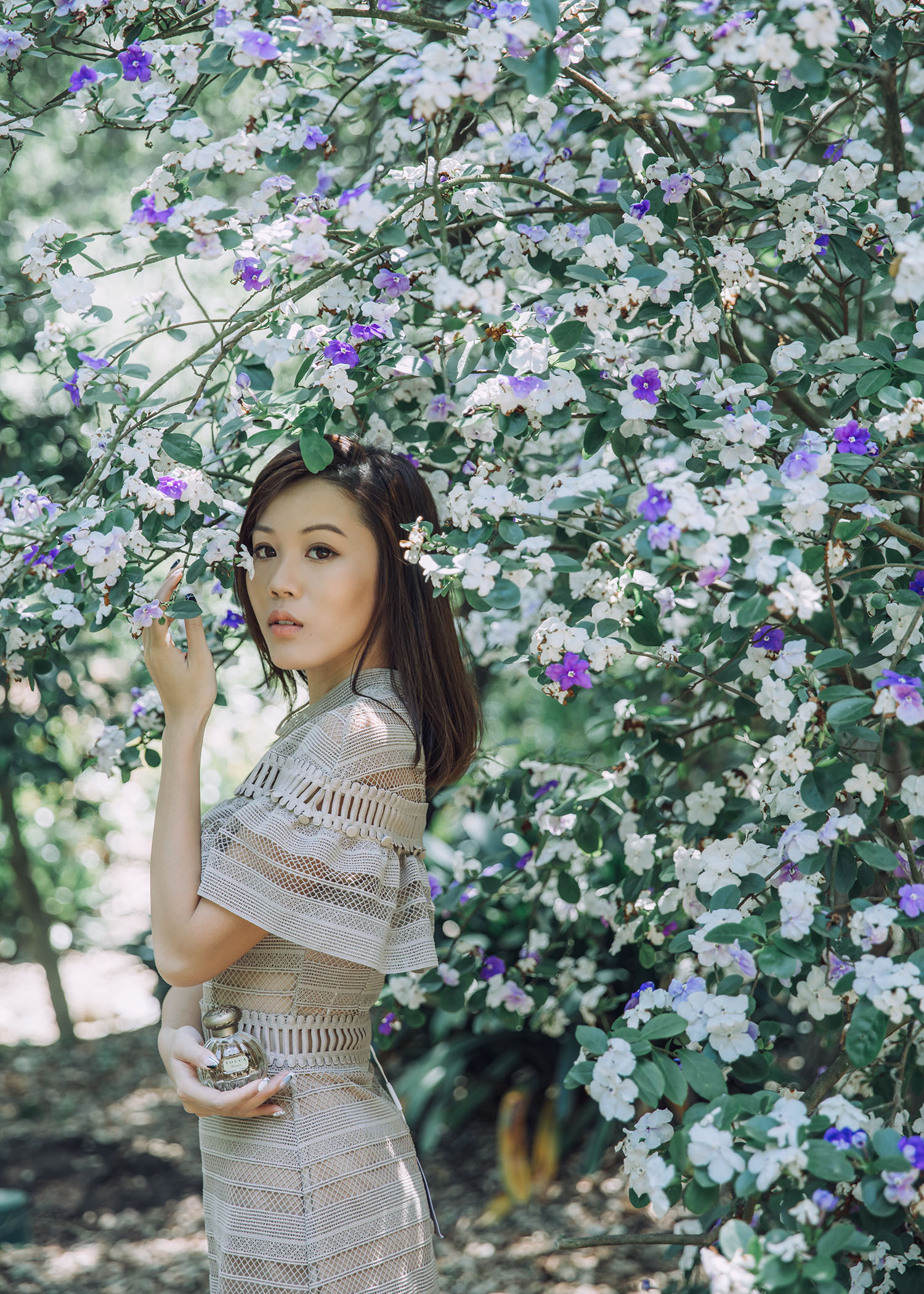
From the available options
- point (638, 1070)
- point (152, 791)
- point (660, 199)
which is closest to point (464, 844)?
point (638, 1070)

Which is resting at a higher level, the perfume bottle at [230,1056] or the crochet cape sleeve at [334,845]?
the crochet cape sleeve at [334,845]

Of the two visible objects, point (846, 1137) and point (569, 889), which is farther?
point (569, 889)

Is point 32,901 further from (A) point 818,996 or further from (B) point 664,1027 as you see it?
(B) point 664,1027

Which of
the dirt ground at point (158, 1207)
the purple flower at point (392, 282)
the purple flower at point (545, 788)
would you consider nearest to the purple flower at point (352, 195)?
the purple flower at point (392, 282)

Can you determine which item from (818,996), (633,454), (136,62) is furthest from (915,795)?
(136,62)

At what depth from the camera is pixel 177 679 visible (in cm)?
143

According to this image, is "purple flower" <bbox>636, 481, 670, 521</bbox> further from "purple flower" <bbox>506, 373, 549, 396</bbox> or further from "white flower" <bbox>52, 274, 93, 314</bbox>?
"white flower" <bbox>52, 274, 93, 314</bbox>

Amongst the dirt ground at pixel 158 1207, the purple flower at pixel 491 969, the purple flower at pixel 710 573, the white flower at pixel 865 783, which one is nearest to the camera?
the purple flower at pixel 710 573

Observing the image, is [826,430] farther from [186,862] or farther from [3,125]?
[3,125]

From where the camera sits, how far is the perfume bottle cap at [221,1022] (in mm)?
1389

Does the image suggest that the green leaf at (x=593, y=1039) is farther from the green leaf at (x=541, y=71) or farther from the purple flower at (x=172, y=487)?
the green leaf at (x=541, y=71)

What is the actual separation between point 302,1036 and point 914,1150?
2.37 feet

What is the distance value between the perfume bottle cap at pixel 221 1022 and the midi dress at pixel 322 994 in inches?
1.2

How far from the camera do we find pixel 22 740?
3.36 metres
